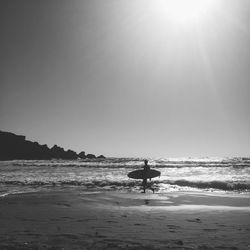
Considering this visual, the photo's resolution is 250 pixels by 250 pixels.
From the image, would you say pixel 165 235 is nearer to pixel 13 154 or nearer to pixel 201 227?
pixel 201 227

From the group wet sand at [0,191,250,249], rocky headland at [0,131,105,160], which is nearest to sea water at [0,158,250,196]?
wet sand at [0,191,250,249]

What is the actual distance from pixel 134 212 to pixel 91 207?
82.2 inches

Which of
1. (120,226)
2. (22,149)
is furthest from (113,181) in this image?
(22,149)

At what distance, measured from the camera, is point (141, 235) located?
7.49 metres

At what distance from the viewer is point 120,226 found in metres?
8.57

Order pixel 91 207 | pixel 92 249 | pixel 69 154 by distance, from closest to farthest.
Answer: pixel 92 249, pixel 91 207, pixel 69 154

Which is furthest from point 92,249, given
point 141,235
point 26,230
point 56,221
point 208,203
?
point 208,203

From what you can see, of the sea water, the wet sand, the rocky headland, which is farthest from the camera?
the rocky headland

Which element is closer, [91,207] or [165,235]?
[165,235]

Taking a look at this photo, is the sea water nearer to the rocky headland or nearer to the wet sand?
the wet sand

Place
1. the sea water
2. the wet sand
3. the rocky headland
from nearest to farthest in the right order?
the wet sand < the sea water < the rocky headland

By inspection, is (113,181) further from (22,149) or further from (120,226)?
(22,149)

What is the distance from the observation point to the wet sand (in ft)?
21.9

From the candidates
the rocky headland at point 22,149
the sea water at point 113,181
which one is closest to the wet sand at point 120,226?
the sea water at point 113,181
